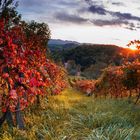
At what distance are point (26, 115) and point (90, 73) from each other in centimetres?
8388

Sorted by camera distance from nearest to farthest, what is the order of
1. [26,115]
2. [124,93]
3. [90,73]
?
[26,115] → [124,93] → [90,73]

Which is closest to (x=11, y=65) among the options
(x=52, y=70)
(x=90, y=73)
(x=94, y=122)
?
(x=94, y=122)

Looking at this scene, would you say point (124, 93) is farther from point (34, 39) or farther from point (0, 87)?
point (0, 87)

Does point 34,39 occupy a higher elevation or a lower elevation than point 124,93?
higher

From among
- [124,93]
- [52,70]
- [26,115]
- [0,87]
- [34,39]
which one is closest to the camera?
[0,87]

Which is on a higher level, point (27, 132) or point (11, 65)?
point (11, 65)

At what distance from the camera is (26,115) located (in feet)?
57.4

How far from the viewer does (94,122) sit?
45.2 ft

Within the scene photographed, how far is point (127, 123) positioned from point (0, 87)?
449 cm

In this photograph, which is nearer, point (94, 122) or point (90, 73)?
point (94, 122)

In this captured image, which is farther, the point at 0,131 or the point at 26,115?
the point at 26,115

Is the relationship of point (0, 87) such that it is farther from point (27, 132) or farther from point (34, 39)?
point (34, 39)

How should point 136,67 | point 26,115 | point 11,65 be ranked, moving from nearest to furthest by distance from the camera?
1. point 11,65
2. point 26,115
3. point 136,67

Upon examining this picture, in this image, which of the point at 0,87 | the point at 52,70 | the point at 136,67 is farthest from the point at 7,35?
the point at 52,70
